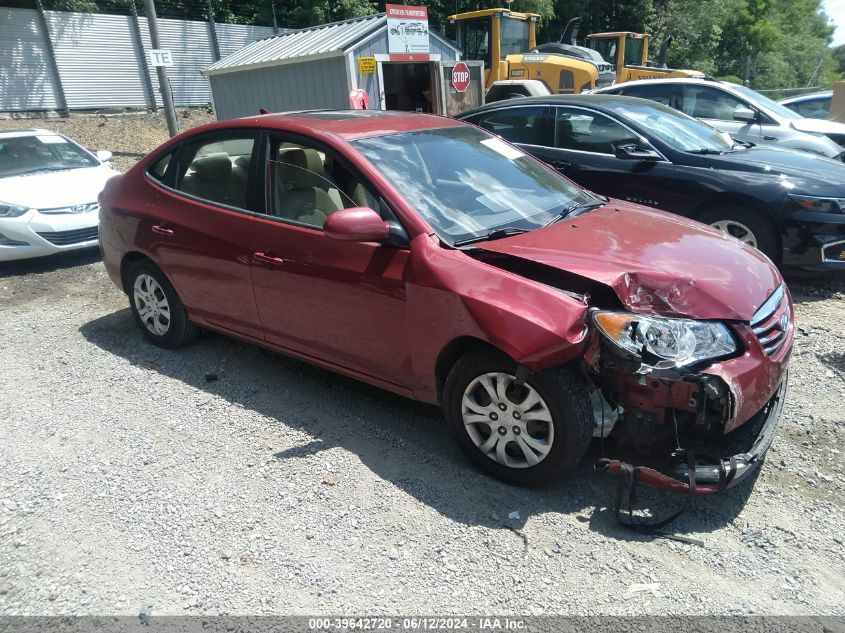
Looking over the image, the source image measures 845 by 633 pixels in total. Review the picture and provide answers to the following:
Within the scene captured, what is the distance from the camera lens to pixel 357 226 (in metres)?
3.19

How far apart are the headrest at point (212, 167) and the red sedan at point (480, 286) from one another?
2 cm

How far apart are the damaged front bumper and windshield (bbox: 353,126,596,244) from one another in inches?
55.7

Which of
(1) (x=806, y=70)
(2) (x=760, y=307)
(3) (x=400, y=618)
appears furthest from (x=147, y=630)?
(1) (x=806, y=70)

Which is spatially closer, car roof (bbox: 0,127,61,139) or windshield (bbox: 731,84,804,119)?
car roof (bbox: 0,127,61,139)

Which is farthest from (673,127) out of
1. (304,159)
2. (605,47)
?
(605,47)

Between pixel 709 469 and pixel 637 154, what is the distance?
416 cm

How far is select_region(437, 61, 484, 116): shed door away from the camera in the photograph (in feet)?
47.3

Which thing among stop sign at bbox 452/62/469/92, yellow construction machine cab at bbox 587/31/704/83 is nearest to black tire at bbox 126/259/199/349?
stop sign at bbox 452/62/469/92

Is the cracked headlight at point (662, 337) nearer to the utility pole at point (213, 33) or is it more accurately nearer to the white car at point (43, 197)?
the white car at point (43, 197)

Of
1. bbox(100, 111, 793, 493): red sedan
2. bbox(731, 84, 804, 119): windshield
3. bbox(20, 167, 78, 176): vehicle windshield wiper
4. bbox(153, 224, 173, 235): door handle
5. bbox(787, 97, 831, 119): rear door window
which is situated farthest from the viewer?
→ bbox(787, 97, 831, 119): rear door window

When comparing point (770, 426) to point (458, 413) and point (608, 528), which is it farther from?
point (458, 413)

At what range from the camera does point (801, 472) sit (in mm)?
3260

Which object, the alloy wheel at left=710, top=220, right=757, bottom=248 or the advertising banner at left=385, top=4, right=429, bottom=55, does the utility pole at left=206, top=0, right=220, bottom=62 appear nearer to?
the advertising banner at left=385, top=4, right=429, bottom=55

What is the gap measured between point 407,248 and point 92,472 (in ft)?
6.80
